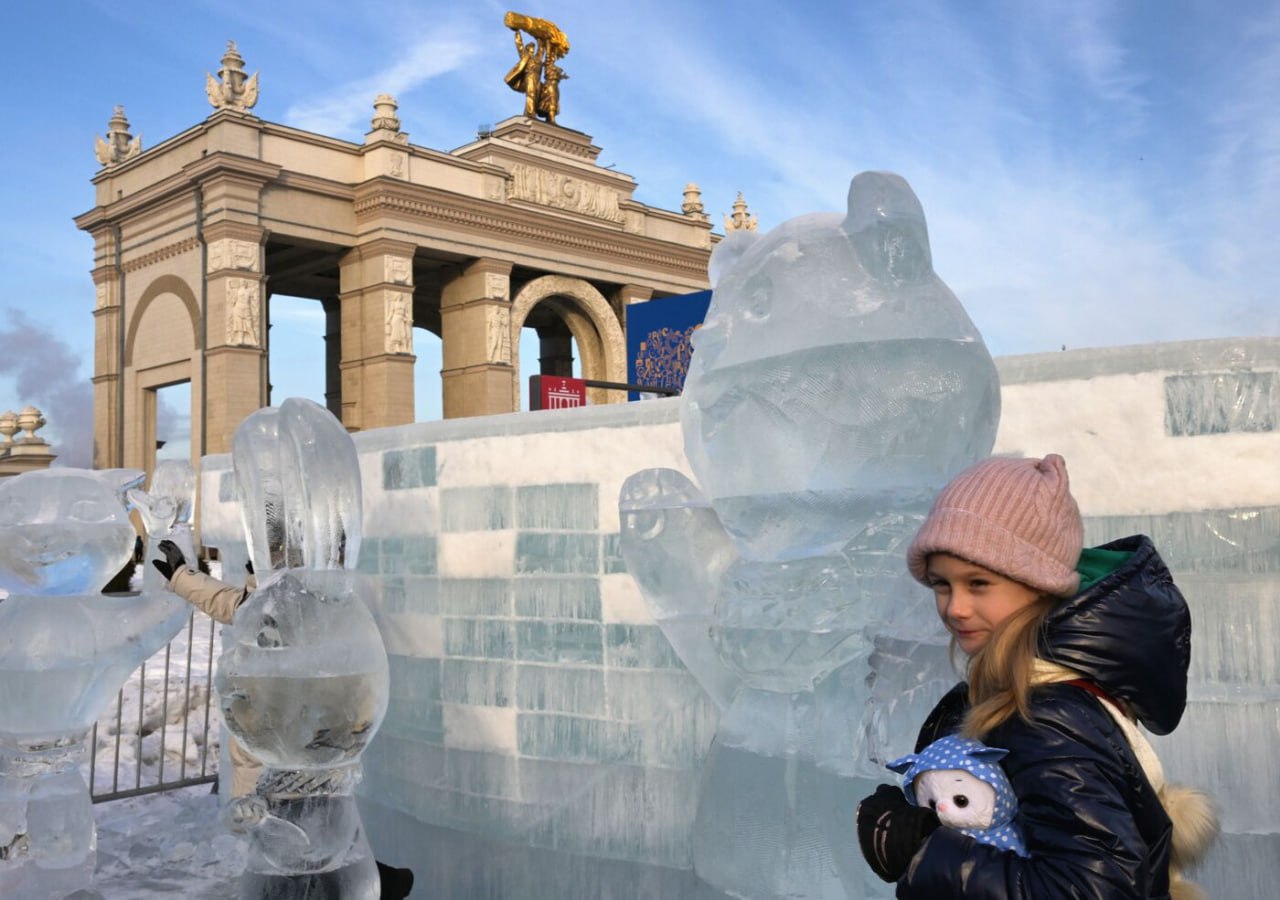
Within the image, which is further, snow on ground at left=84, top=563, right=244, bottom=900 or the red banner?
the red banner

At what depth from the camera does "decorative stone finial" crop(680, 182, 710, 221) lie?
2588 centimetres

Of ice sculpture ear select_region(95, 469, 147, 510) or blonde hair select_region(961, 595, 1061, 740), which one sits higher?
ice sculpture ear select_region(95, 469, 147, 510)

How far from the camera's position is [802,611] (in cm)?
268

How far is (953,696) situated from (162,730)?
6261 millimetres

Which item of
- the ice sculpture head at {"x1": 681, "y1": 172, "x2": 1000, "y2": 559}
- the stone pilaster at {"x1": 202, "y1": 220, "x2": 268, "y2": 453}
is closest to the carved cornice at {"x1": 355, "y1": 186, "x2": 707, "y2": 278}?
the stone pilaster at {"x1": 202, "y1": 220, "x2": 268, "y2": 453}

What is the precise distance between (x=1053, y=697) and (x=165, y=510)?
10.3 ft

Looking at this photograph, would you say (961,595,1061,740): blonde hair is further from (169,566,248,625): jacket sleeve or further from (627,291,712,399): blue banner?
(627,291,712,399): blue banner

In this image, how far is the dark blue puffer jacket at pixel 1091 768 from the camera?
50.9 inches

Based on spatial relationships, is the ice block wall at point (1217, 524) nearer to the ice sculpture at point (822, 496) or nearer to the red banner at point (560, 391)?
the ice sculpture at point (822, 496)

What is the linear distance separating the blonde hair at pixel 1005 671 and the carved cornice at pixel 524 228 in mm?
19566

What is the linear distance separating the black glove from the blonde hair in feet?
0.42

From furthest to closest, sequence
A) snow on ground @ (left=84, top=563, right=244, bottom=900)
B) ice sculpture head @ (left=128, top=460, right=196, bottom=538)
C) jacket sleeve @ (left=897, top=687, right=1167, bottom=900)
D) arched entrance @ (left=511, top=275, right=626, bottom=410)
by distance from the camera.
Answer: arched entrance @ (left=511, top=275, right=626, bottom=410) < snow on ground @ (left=84, top=563, right=244, bottom=900) < ice sculpture head @ (left=128, top=460, right=196, bottom=538) < jacket sleeve @ (left=897, top=687, right=1167, bottom=900)

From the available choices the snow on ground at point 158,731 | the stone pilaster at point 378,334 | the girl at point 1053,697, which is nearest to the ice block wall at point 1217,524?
the girl at point 1053,697

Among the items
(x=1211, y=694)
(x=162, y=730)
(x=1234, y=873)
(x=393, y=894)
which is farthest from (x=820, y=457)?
(x=162, y=730)
